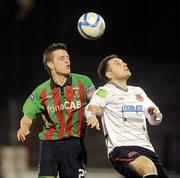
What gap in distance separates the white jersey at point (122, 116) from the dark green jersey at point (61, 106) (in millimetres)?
334

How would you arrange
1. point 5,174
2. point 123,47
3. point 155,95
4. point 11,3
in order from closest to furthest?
1. point 5,174
2. point 155,95
3. point 123,47
4. point 11,3

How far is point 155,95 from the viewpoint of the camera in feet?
54.0

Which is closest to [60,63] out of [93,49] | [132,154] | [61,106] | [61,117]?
[61,106]

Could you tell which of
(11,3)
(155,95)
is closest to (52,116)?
(155,95)

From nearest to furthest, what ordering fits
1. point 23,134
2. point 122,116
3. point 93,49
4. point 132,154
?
point 132,154 → point 23,134 → point 122,116 → point 93,49

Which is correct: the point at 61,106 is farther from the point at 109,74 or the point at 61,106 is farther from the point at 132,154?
the point at 132,154

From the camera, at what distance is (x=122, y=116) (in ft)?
26.2

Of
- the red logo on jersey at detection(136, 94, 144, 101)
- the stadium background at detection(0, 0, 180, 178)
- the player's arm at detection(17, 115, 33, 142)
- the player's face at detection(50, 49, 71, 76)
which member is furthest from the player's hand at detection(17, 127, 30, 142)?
the stadium background at detection(0, 0, 180, 178)

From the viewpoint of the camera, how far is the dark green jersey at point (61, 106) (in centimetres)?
824

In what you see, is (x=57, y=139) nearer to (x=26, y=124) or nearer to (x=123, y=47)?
(x=26, y=124)

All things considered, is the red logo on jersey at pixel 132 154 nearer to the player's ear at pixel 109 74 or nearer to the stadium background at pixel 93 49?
the player's ear at pixel 109 74

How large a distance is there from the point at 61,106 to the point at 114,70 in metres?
0.72

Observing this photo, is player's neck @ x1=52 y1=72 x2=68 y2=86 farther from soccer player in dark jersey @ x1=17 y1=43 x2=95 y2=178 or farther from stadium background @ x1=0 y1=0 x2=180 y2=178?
stadium background @ x1=0 y1=0 x2=180 y2=178

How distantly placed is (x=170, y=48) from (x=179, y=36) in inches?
19.9
